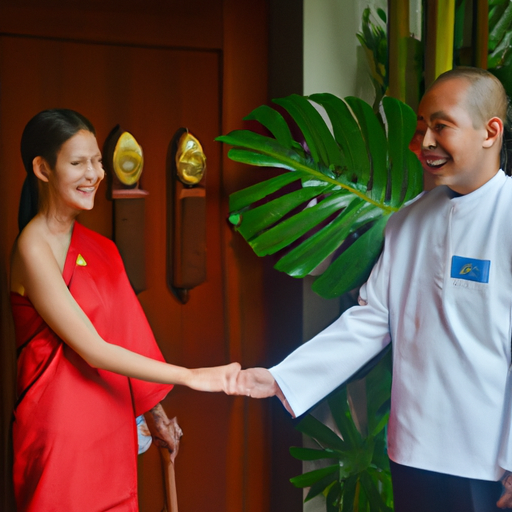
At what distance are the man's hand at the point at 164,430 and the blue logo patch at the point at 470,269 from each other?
0.96m

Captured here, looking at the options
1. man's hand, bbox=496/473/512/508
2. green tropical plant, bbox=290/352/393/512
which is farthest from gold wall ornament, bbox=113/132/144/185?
man's hand, bbox=496/473/512/508

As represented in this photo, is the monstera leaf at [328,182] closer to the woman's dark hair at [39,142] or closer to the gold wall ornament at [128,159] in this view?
the gold wall ornament at [128,159]

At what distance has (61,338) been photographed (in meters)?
1.61

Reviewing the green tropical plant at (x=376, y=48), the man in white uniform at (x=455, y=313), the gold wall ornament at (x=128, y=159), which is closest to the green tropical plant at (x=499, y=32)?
the green tropical plant at (x=376, y=48)

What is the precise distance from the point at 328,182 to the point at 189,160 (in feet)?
1.42

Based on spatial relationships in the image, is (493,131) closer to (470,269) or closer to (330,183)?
(470,269)

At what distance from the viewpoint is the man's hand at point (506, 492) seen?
144 cm

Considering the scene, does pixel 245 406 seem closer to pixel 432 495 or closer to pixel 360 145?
pixel 432 495

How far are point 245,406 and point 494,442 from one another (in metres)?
0.84

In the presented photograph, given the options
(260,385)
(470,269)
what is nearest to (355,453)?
(260,385)

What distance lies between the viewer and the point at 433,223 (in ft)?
5.24

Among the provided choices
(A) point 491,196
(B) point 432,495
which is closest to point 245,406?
(B) point 432,495

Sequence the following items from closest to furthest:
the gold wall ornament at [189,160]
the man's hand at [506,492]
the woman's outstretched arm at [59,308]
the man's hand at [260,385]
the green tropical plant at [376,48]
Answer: the man's hand at [506,492] < the woman's outstretched arm at [59,308] < the man's hand at [260,385] < the gold wall ornament at [189,160] < the green tropical plant at [376,48]

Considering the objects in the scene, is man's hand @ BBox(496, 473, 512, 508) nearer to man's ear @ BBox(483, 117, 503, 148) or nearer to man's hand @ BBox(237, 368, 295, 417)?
man's hand @ BBox(237, 368, 295, 417)
